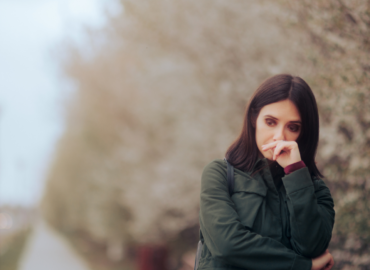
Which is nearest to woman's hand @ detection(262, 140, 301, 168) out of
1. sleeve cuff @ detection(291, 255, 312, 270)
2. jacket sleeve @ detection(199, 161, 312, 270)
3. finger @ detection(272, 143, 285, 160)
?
finger @ detection(272, 143, 285, 160)

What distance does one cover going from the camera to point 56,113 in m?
18.1

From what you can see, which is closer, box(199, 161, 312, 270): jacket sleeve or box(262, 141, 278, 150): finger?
box(199, 161, 312, 270): jacket sleeve

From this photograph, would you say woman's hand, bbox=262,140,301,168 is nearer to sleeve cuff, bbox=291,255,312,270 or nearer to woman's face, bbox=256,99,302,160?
woman's face, bbox=256,99,302,160

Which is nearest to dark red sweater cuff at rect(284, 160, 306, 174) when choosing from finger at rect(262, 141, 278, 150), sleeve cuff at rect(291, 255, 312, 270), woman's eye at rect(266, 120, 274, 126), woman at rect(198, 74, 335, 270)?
woman at rect(198, 74, 335, 270)

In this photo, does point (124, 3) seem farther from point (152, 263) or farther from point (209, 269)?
point (209, 269)

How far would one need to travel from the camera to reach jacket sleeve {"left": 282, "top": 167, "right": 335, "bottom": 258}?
5.67ft

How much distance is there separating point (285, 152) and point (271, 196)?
0.75ft

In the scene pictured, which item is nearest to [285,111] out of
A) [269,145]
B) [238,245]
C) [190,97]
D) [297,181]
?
[269,145]

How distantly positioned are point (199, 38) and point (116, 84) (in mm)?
7402

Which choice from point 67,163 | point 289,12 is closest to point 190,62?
point 289,12

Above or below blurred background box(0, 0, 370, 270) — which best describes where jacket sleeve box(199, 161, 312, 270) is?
below

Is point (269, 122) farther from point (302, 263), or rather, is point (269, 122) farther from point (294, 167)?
point (302, 263)

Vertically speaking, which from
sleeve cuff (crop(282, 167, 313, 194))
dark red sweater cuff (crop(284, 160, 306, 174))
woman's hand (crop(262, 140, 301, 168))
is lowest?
sleeve cuff (crop(282, 167, 313, 194))

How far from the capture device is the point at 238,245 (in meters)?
1.74
